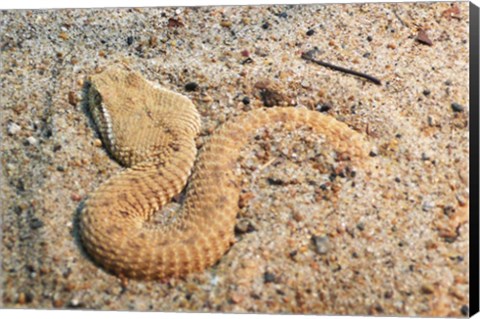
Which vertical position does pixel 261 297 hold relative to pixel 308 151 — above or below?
below

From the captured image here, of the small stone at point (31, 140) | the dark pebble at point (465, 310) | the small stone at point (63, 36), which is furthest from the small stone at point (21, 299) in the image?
the dark pebble at point (465, 310)

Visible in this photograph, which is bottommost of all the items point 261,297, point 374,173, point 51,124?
point 261,297

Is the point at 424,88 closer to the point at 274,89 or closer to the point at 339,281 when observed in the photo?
the point at 274,89

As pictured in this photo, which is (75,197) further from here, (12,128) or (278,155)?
(278,155)

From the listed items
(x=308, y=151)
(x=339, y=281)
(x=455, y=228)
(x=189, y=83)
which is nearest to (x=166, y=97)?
(x=189, y=83)

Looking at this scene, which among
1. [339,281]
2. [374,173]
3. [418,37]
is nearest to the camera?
[339,281]

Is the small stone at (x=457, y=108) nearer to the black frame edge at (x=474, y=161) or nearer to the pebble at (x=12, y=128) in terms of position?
the black frame edge at (x=474, y=161)

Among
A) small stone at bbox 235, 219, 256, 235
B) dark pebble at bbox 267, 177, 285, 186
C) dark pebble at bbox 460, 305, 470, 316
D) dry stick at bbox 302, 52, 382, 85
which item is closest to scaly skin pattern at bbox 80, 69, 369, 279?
small stone at bbox 235, 219, 256, 235

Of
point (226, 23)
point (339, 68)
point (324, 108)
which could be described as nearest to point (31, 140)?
point (226, 23)

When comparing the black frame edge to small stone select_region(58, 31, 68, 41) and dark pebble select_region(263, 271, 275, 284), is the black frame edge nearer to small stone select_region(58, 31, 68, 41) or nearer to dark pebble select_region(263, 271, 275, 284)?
dark pebble select_region(263, 271, 275, 284)
